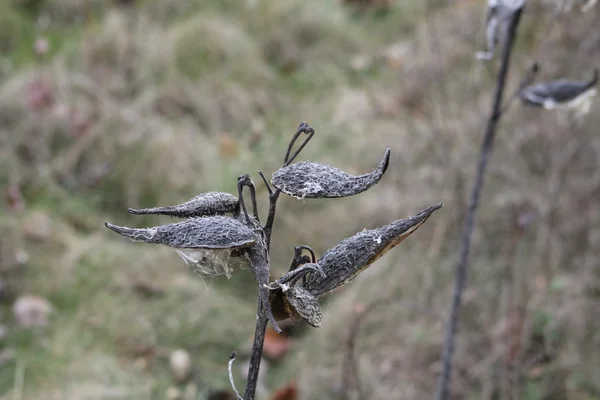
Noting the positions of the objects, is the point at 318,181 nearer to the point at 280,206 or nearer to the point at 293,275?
the point at 293,275

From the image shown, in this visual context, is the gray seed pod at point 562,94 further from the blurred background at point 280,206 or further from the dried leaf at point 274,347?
the dried leaf at point 274,347

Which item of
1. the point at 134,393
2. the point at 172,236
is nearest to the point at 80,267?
the point at 134,393

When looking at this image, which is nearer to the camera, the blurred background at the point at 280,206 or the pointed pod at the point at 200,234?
the pointed pod at the point at 200,234

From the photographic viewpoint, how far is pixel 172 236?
1.49ft

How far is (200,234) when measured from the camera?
0.45 m

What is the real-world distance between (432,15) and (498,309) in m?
2.29

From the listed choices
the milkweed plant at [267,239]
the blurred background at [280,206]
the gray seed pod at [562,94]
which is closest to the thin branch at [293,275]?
the milkweed plant at [267,239]

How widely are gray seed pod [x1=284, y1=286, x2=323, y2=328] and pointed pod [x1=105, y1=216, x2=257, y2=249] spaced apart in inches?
2.0

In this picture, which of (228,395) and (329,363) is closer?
(228,395)

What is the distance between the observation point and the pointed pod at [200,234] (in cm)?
44

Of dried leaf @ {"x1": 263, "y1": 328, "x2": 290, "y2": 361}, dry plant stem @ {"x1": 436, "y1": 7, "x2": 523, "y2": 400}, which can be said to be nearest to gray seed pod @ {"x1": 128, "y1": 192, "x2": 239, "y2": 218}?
dry plant stem @ {"x1": 436, "y1": 7, "x2": 523, "y2": 400}

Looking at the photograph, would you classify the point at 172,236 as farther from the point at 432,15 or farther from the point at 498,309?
the point at 432,15

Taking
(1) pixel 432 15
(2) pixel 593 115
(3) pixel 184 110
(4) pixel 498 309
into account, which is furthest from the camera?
(1) pixel 432 15

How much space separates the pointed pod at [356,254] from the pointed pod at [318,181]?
4 centimetres
